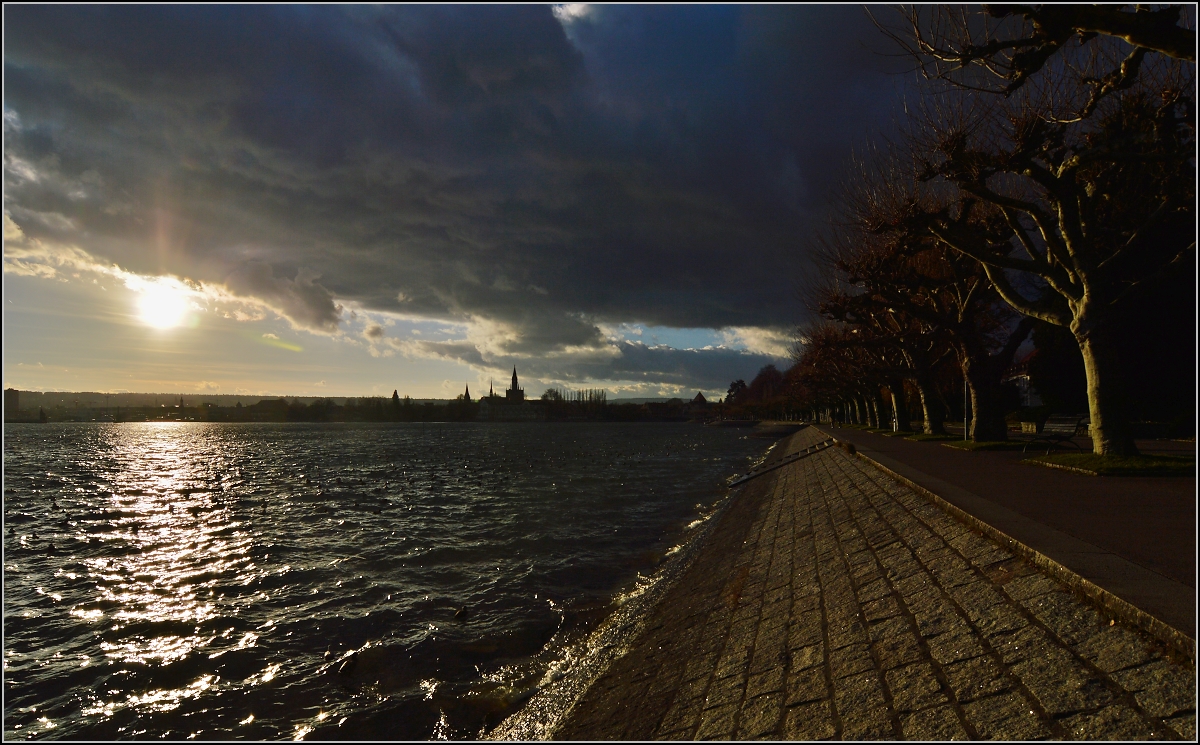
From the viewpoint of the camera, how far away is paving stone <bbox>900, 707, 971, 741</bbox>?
428 cm

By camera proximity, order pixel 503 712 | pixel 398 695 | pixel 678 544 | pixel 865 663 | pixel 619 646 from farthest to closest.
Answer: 1. pixel 678 544
2. pixel 619 646
3. pixel 398 695
4. pixel 503 712
5. pixel 865 663

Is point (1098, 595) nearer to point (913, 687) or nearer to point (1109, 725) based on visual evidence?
point (1109, 725)

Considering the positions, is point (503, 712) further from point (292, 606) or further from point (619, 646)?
point (292, 606)

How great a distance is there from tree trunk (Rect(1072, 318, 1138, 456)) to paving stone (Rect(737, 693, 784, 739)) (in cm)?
1277

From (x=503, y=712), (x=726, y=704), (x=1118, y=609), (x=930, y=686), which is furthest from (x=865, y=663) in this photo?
(x=503, y=712)

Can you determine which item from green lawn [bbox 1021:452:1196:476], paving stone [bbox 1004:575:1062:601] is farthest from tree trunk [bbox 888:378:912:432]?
paving stone [bbox 1004:575:1062:601]

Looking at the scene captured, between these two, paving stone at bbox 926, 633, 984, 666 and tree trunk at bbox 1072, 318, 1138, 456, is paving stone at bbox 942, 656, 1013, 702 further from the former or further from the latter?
tree trunk at bbox 1072, 318, 1138, 456

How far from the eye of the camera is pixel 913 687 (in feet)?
16.2

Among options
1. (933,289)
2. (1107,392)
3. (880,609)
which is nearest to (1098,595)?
(880,609)

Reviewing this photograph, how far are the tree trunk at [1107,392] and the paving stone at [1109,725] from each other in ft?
42.7

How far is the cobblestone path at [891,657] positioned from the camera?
398 centimetres

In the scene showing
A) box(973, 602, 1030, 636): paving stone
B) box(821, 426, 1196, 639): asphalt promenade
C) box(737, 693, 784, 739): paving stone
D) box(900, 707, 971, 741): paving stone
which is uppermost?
box(821, 426, 1196, 639): asphalt promenade

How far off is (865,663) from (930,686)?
814 mm

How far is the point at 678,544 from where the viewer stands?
17609 mm
